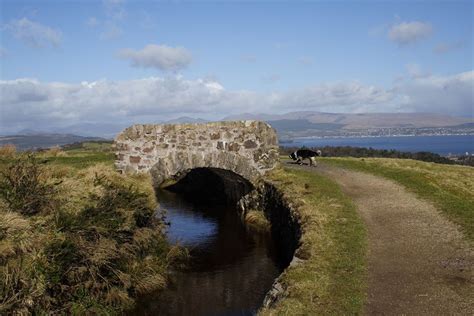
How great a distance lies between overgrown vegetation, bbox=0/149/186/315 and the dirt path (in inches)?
256

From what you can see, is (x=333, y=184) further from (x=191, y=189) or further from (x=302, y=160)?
(x=191, y=189)

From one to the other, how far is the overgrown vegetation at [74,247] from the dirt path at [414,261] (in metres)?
6.51

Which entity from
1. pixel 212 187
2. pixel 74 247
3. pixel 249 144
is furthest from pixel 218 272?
pixel 212 187

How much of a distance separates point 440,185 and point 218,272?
35.7ft

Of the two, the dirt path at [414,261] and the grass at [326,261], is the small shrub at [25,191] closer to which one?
the grass at [326,261]

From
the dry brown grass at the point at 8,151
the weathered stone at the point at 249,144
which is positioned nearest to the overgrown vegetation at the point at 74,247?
the weathered stone at the point at 249,144

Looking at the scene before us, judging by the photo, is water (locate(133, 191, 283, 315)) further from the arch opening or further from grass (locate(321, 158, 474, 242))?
grass (locate(321, 158, 474, 242))

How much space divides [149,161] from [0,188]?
320 inches

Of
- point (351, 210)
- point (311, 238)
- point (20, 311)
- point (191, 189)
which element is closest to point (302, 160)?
point (191, 189)

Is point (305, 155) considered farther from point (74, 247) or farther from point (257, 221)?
point (74, 247)

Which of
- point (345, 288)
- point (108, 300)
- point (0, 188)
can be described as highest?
point (0, 188)

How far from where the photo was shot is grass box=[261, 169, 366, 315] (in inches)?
336

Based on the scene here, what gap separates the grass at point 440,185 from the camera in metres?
14.2

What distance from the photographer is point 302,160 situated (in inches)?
1119
